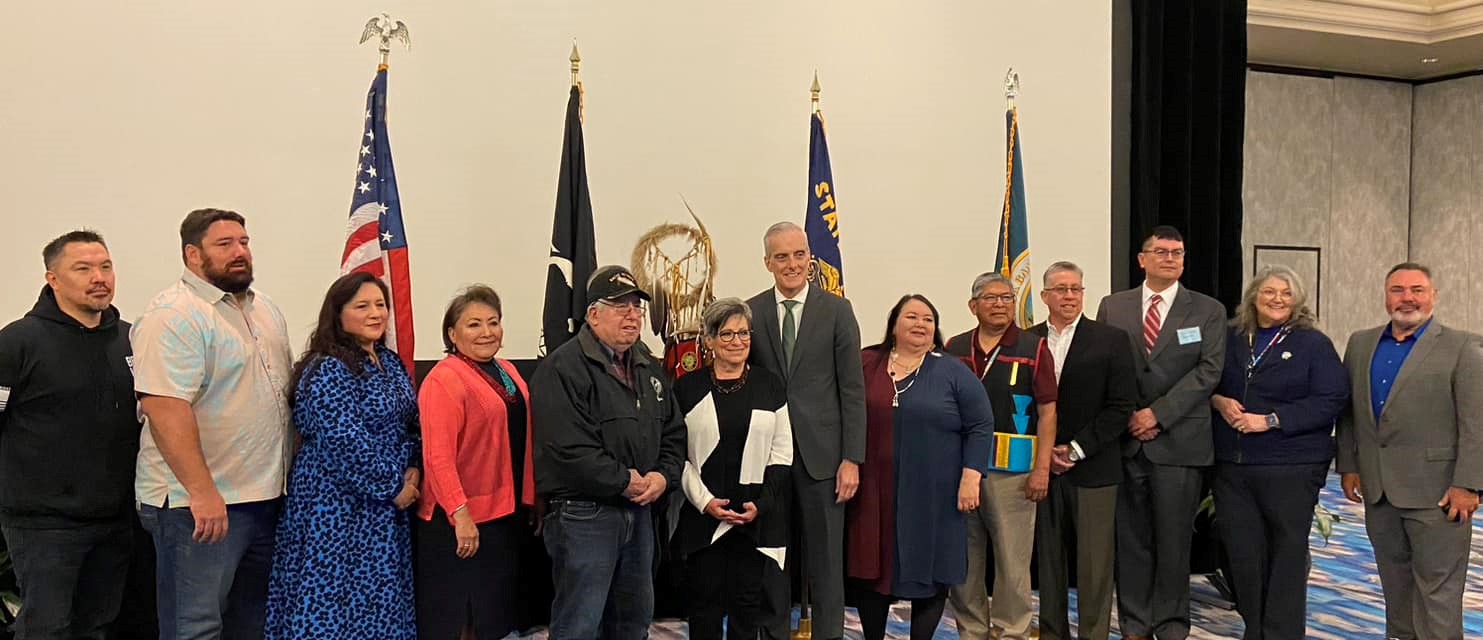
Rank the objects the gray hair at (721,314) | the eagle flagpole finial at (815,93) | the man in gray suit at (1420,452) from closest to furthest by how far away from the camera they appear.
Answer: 1. the gray hair at (721,314)
2. the man in gray suit at (1420,452)
3. the eagle flagpole finial at (815,93)

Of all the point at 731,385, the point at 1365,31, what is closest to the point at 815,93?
the point at 731,385

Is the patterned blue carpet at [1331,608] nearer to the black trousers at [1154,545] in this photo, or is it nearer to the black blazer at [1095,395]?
the black trousers at [1154,545]

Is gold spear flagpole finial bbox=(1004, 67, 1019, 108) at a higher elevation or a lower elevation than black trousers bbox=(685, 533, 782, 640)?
higher

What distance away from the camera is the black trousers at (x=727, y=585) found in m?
3.52

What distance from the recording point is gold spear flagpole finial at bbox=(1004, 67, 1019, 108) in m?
5.43

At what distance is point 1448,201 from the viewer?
9.16 m

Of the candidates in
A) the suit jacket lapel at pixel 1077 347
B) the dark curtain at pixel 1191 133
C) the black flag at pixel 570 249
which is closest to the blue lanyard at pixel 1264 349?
the suit jacket lapel at pixel 1077 347

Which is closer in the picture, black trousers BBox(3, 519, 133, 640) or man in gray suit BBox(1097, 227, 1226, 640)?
black trousers BBox(3, 519, 133, 640)

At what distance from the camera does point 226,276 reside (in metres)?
2.99

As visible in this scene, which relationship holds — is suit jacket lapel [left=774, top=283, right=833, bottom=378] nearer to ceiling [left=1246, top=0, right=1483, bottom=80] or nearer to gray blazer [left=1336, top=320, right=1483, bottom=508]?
gray blazer [left=1336, top=320, right=1483, bottom=508]

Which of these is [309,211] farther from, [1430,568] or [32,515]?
[1430,568]

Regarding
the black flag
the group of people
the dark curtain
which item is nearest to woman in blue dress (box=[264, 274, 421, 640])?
the group of people

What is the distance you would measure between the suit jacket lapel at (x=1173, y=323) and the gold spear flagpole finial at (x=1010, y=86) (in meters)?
1.58

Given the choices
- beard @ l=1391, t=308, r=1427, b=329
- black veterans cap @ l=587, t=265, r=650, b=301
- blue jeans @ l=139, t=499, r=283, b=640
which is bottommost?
blue jeans @ l=139, t=499, r=283, b=640
